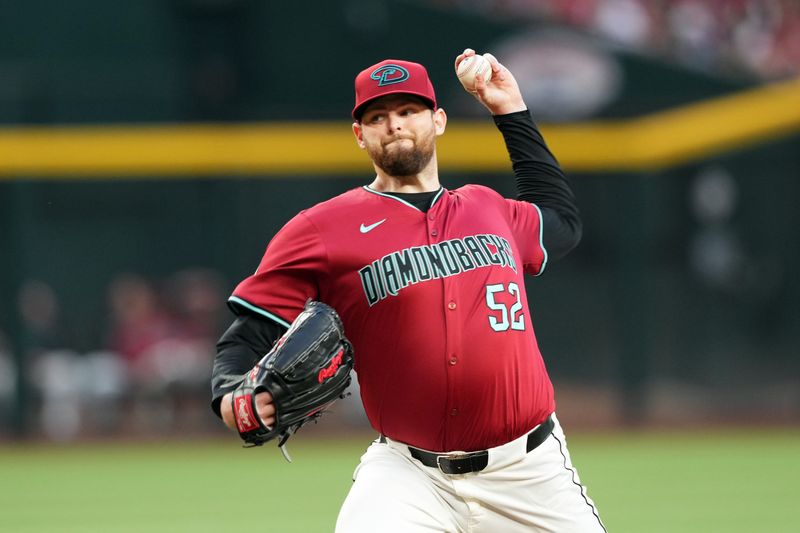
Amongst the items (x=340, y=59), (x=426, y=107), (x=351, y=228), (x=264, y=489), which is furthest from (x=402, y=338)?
(x=340, y=59)

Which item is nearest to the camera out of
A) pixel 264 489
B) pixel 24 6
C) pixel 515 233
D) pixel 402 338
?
pixel 402 338

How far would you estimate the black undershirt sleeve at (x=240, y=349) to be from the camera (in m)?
3.42

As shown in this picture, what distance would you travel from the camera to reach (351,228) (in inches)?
146

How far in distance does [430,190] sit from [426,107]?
25 centimetres

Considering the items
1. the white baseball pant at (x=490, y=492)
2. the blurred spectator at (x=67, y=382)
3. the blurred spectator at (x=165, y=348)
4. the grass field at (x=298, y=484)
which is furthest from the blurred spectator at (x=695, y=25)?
the white baseball pant at (x=490, y=492)

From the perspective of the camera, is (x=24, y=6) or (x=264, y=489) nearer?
(x=264, y=489)

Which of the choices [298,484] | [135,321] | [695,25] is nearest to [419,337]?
[298,484]

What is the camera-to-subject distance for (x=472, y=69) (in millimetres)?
4094

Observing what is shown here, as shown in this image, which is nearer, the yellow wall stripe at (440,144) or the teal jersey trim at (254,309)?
the teal jersey trim at (254,309)

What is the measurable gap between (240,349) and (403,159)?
72cm

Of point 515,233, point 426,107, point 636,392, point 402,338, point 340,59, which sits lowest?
point 636,392

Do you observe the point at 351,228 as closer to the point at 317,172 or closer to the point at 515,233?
the point at 515,233

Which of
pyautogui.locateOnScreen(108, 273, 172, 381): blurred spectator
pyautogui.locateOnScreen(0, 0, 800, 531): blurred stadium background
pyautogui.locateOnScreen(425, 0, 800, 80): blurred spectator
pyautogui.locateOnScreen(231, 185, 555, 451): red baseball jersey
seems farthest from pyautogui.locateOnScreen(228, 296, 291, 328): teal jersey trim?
pyautogui.locateOnScreen(425, 0, 800, 80): blurred spectator

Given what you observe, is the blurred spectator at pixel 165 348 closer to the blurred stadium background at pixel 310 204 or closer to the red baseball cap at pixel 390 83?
the blurred stadium background at pixel 310 204
